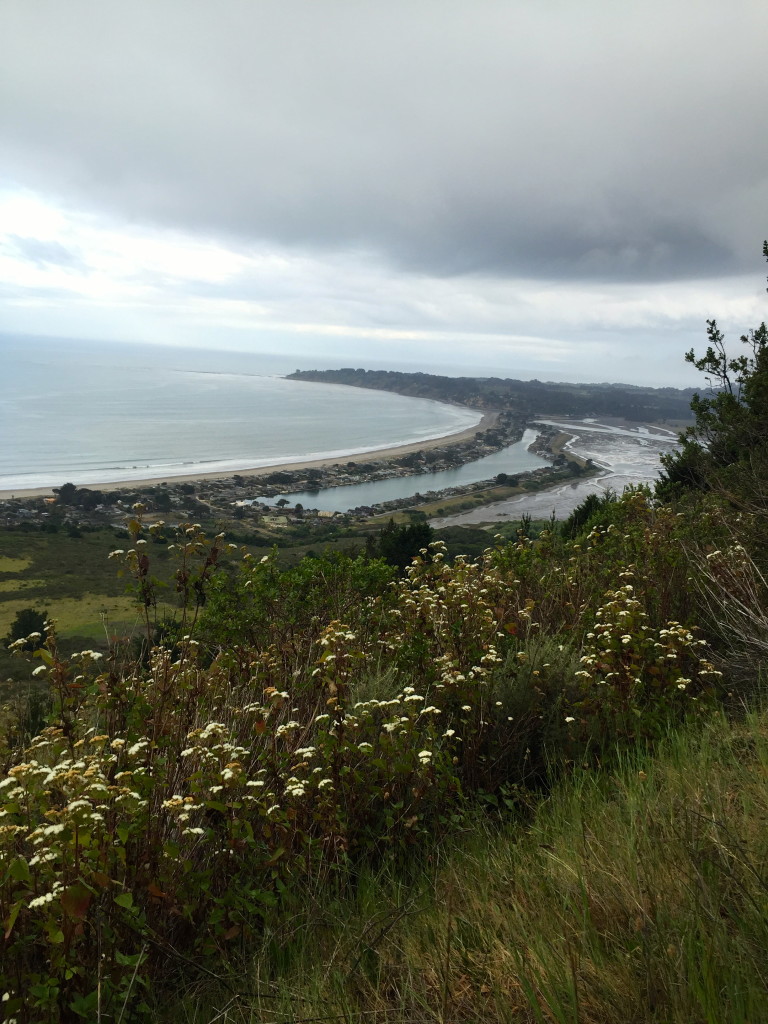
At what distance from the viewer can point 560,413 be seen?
120 meters

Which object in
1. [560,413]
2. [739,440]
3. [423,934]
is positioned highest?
[560,413]

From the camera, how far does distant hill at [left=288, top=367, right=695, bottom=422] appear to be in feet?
380

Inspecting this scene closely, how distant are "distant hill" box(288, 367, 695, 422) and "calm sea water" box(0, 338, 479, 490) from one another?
26.5 ft

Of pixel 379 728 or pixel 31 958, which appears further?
pixel 379 728

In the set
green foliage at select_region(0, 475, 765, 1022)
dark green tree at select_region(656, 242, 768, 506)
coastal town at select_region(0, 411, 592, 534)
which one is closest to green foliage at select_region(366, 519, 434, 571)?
dark green tree at select_region(656, 242, 768, 506)

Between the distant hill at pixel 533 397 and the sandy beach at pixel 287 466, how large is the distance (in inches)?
1403

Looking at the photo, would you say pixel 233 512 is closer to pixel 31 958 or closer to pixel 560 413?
pixel 31 958

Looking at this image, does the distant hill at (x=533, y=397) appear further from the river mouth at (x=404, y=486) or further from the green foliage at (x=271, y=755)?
the green foliage at (x=271, y=755)

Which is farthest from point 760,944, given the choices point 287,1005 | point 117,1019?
point 117,1019

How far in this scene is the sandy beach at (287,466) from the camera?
1854 inches

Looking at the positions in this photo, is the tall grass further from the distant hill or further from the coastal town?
the distant hill

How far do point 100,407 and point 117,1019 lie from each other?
94.6m

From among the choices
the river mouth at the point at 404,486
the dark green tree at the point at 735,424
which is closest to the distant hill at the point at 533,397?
the river mouth at the point at 404,486

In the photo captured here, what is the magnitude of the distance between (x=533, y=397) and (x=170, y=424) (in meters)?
81.6
